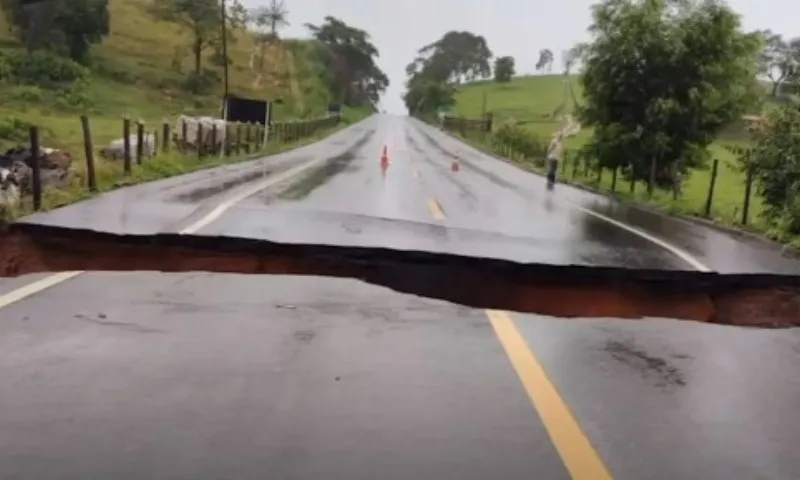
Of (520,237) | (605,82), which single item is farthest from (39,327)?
(605,82)

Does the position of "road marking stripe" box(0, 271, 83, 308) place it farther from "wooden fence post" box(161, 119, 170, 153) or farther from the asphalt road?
"wooden fence post" box(161, 119, 170, 153)

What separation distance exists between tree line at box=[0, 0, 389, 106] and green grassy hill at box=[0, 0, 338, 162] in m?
0.30

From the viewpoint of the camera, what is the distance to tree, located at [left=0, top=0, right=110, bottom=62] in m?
14.8

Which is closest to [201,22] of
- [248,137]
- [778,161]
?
[248,137]

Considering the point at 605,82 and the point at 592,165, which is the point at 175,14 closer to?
the point at 605,82

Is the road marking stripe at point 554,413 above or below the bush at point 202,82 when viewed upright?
below

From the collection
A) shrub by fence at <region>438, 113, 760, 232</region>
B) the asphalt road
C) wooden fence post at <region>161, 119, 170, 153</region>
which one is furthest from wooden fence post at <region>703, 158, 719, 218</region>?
wooden fence post at <region>161, 119, 170, 153</region>

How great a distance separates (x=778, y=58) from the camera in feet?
58.7

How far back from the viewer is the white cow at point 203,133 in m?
28.1

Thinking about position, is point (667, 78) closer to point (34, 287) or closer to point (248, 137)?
point (248, 137)

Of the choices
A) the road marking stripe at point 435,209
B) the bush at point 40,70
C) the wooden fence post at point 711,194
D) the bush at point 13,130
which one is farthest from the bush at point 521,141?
the road marking stripe at point 435,209

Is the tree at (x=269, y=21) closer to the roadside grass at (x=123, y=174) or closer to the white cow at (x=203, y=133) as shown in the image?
the roadside grass at (x=123, y=174)

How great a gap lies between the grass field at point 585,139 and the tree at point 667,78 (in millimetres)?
762

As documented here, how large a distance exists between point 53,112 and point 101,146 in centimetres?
1194
